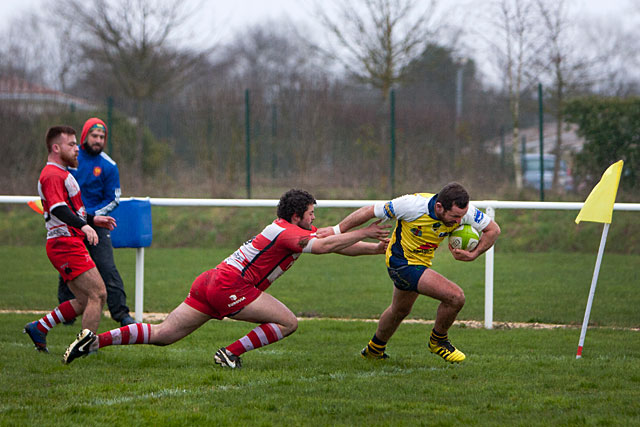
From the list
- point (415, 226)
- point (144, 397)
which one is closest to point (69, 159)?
point (144, 397)

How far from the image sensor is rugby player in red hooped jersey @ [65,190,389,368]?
597 centimetres

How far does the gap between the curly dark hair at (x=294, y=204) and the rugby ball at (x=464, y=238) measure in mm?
1246

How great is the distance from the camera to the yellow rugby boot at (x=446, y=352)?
6.43m

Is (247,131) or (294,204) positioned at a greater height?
(247,131)

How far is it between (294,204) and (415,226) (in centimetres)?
102

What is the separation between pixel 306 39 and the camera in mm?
21516

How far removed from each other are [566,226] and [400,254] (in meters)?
10.6

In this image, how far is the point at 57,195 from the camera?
21.7 ft

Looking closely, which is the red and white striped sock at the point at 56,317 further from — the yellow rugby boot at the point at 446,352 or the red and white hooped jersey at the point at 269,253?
the yellow rugby boot at the point at 446,352

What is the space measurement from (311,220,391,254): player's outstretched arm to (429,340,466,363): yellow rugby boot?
125 centimetres

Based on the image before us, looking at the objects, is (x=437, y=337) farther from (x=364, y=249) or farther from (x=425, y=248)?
(x=364, y=249)

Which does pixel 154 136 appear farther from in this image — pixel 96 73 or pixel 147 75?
pixel 96 73

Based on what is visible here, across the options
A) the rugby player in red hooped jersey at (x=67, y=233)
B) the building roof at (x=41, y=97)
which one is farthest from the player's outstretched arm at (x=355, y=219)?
the building roof at (x=41, y=97)

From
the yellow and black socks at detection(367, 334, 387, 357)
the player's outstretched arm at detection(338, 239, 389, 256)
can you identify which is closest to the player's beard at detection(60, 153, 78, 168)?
the player's outstretched arm at detection(338, 239, 389, 256)
